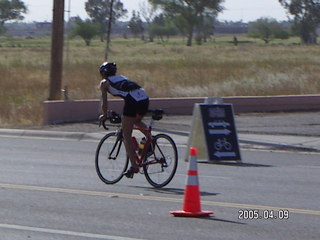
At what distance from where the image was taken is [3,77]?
3462 cm

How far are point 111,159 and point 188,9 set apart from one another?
97099 mm

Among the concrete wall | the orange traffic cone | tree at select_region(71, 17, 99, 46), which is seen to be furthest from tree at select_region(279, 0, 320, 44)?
the orange traffic cone

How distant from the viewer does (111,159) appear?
12.2m

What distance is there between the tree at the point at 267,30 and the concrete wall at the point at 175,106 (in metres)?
109

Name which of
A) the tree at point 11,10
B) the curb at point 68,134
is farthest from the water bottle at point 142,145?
the tree at point 11,10

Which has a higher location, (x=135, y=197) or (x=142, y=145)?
(x=142, y=145)

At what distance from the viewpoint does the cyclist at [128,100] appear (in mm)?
11359

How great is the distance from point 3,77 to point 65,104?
13.5 m

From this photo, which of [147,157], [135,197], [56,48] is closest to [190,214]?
[135,197]

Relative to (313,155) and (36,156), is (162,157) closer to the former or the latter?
(36,156)

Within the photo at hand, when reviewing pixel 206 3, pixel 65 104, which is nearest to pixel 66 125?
pixel 65 104

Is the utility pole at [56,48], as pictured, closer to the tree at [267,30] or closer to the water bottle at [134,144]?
the water bottle at [134,144]

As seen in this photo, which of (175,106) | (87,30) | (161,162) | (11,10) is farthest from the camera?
(11,10)

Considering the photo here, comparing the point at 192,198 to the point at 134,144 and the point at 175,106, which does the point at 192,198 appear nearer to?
the point at 134,144
